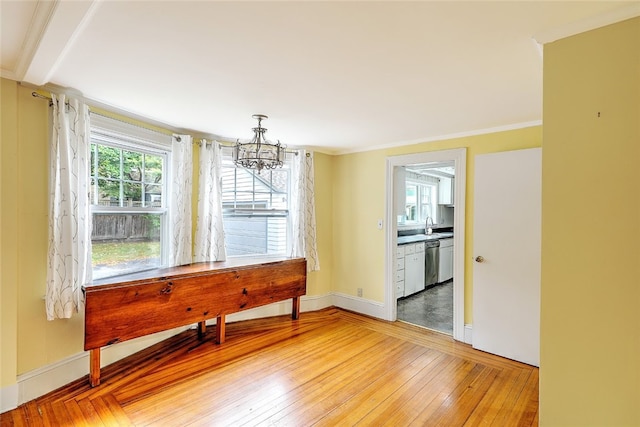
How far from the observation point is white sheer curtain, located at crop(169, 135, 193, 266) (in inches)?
124

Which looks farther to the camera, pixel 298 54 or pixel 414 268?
pixel 414 268

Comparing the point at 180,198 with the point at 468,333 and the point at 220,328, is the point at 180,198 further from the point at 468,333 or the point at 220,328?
the point at 468,333

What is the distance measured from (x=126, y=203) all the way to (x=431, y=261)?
4.49 metres

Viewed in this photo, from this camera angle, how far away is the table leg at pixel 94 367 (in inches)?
93.1

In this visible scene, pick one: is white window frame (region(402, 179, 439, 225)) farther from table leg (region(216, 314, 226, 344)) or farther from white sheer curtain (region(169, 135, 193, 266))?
white sheer curtain (region(169, 135, 193, 266))

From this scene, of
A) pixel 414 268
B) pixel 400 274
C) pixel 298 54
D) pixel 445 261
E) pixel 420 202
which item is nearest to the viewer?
pixel 298 54

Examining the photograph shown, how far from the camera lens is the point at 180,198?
315 centimetres

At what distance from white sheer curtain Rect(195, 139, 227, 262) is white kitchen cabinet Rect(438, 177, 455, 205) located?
4.55 metres

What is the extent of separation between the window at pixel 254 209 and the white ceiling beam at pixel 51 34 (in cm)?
186

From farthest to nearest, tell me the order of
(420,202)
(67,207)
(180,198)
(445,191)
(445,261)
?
(445,191) < (420,202) < (445,261) < (180,198) < (67,207)

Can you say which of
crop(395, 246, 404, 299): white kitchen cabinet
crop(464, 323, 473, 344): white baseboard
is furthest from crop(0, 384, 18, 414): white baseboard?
crop(395, 246, 404, 299): white kitchen cabinet

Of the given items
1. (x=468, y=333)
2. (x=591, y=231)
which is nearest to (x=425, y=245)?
(x=468, y=333)

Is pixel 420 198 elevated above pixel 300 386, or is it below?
above

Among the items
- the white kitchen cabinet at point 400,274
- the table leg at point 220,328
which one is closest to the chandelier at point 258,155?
the table leg at point 220,328
